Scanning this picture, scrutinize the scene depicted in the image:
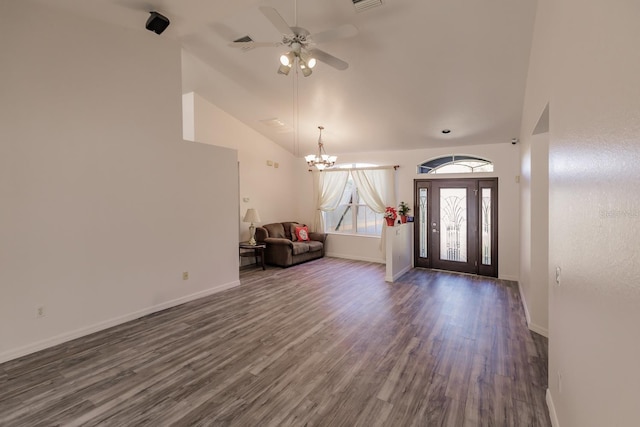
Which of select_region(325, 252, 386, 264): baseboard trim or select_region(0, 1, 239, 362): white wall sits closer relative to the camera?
select_region(0, 1, 239, 362): white wall

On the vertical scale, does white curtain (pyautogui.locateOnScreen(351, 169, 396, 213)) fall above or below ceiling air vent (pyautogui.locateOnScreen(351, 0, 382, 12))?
below

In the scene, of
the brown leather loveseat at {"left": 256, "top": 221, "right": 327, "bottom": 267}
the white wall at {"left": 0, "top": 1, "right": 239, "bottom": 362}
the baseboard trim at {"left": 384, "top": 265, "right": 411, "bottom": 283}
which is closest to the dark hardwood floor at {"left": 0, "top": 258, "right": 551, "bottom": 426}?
the white wall at {"left": 0, "top": 1, "right": 239, "bottom": 362}

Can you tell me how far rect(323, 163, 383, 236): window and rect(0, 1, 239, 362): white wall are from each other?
4089 mm

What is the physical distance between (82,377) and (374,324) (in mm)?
3061

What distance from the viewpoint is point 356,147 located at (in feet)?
24.1

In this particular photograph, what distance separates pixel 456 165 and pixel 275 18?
521 cm

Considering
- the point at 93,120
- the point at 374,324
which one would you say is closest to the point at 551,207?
the point at 374,324

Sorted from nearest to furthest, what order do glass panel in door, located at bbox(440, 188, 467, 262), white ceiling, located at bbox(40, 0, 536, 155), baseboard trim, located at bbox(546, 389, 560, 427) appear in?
baseboard trim, located at bbox(546, 389, 560, 427) < white ceiling, located at bbox(40, 0, 536, 155) < glass panel in door, located at bbox(440, 188, 467, 262)

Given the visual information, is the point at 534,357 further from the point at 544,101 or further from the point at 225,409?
the point at 225,409

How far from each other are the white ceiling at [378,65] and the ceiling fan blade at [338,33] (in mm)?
738

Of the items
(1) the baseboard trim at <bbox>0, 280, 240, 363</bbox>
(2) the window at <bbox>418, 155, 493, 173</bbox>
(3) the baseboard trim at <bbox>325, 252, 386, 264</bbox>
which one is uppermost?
(2) the window at <bbox>418, 155, 493, 173</bbox>

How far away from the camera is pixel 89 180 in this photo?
3.60 meters

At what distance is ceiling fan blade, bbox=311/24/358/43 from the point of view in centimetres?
272

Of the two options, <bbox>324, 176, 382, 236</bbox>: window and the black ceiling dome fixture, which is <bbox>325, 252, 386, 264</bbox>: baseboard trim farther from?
the black ceiling dome fixture
